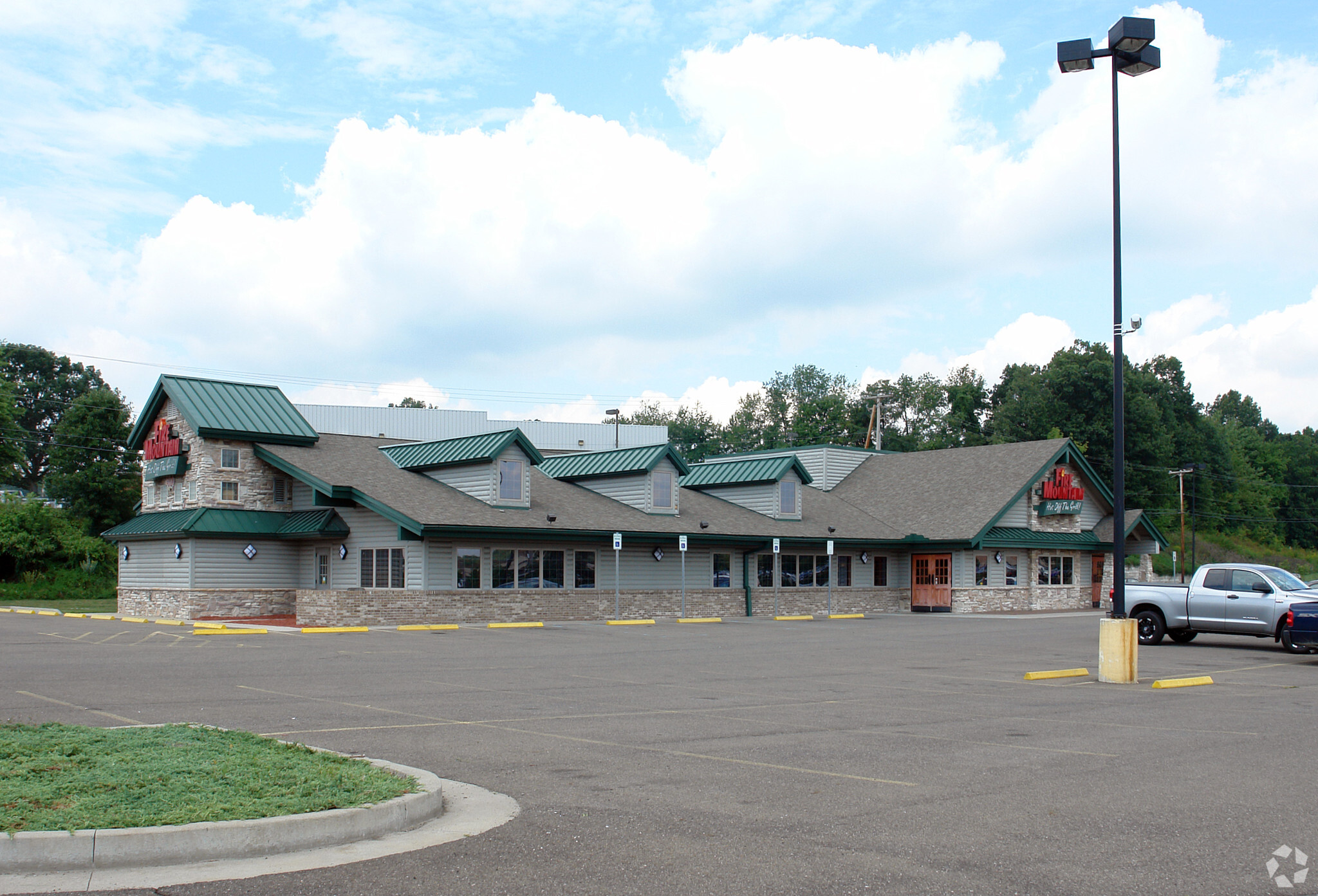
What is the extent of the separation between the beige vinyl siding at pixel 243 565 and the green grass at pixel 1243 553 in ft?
213

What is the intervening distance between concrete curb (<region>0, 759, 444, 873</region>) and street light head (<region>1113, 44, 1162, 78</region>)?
14966 millimetres

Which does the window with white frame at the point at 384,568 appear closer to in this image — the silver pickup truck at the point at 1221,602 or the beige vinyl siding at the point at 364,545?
the beige vinyl siding at the point at 364,545

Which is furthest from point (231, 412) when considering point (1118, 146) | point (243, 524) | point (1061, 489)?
point (1061, 489)

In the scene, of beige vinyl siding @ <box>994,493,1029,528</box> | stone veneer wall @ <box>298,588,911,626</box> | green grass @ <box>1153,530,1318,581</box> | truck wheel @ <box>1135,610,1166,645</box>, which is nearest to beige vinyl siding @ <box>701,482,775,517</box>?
stone veneer wall @ <box>298,588,911,626</box>

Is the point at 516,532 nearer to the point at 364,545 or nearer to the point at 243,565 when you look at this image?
the point at 364,545

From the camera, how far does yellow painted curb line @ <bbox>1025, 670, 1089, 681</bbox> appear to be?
58.8 feet

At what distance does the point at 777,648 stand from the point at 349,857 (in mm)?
18236

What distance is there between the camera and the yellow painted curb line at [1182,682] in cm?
1688

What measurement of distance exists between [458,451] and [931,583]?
66.3 ft

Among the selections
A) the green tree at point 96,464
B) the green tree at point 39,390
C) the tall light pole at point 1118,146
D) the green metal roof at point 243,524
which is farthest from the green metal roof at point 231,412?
the green tree at point 39,390

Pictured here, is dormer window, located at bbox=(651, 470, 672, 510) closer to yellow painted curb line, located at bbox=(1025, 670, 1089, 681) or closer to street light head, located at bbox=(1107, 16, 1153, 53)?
yellow painted curb line, located at bbox=(1025, 670, 1089, 681)

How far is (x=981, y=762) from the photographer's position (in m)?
9.91

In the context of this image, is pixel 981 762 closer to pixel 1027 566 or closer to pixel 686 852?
pixel 686 852

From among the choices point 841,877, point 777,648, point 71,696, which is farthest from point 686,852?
point 777,648
